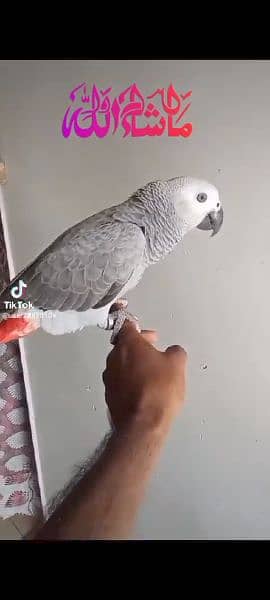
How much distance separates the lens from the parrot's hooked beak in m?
1.32

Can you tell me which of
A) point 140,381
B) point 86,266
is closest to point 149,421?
point 140,381

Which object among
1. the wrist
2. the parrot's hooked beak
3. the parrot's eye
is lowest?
the wrist

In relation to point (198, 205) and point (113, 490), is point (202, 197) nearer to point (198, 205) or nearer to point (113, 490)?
point (198, 205)

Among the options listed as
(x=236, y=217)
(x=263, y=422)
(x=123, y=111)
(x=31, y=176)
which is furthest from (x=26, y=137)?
(x=263, y=422)

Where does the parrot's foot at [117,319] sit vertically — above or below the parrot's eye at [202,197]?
below

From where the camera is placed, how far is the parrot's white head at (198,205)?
1312 millimetres

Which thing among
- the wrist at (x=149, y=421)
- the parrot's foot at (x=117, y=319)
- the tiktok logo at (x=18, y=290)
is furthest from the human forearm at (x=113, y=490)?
the tiktok logo at (x=18, y=290)

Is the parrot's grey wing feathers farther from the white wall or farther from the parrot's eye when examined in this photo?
the parrot's eye

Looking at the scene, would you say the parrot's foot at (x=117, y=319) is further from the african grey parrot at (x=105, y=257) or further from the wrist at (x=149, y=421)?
the wrist at (x=149, y=421)

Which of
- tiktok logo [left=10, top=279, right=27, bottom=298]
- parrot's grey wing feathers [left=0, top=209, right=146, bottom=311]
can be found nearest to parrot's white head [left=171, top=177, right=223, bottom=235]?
parrot's grey wing feathers [left=0, top=209, right=146, bottom=311]

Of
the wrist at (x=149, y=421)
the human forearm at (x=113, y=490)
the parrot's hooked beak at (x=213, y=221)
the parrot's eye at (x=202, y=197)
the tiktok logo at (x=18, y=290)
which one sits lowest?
the human forearm at (x=113, y=490)

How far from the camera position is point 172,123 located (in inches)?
52.1

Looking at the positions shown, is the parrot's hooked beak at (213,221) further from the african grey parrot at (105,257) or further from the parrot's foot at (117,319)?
the parrot's foot at (117,319)
